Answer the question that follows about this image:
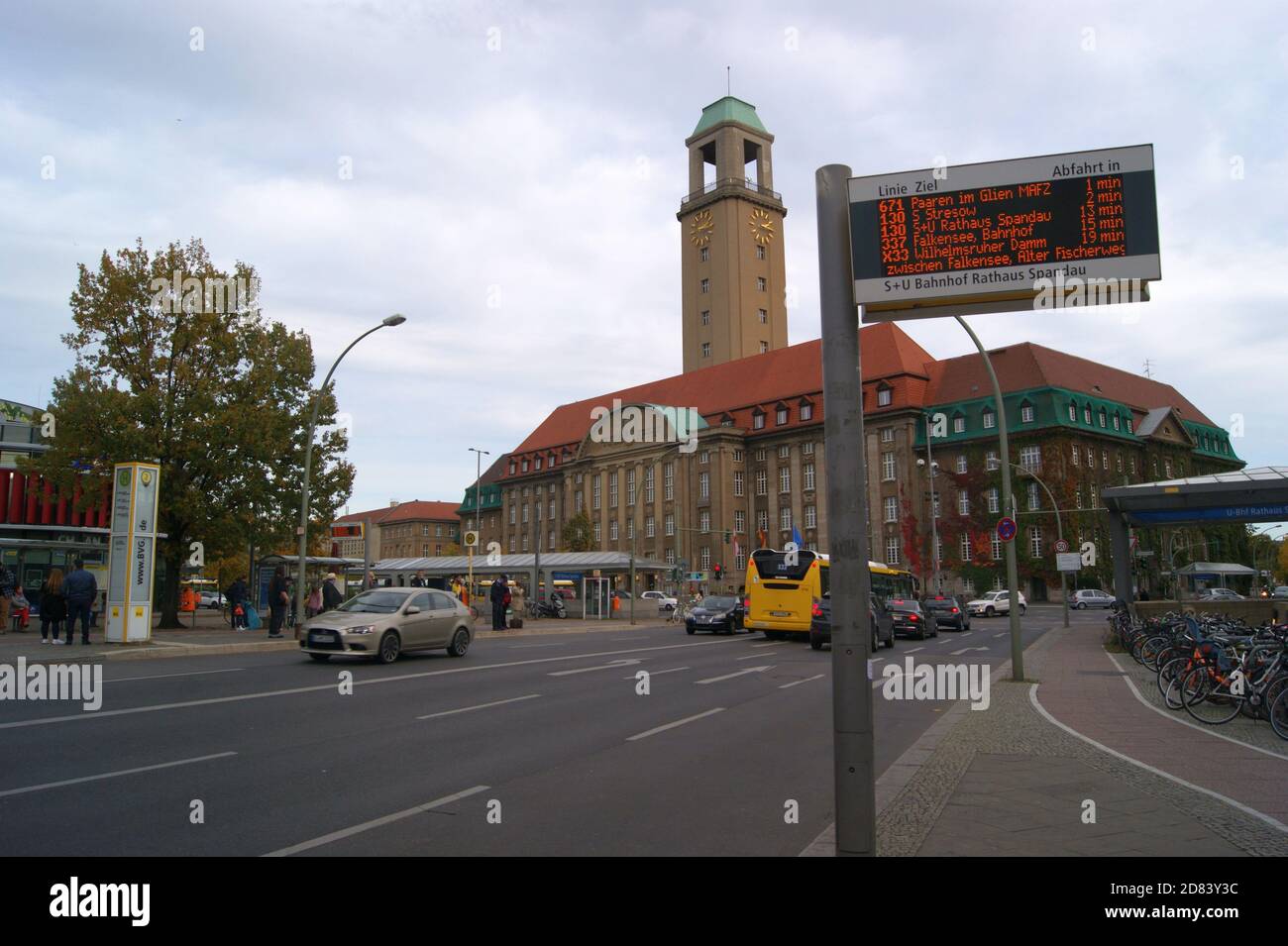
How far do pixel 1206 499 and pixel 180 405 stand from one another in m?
31.2

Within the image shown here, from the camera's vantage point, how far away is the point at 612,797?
291 inches

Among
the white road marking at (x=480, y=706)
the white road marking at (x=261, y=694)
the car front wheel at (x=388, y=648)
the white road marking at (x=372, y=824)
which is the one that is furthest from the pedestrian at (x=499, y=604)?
the white road marking at (x=372, y=824)

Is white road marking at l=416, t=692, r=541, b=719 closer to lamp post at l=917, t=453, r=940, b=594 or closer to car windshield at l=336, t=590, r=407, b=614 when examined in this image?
car windshield at l=336, t=590, r=407, b=614

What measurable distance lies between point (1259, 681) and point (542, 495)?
10031 centimetres

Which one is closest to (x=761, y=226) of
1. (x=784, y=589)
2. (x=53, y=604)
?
(x=784, y=589)

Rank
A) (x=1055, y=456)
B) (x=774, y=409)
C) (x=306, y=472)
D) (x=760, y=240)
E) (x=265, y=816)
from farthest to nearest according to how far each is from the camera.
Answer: (x=760, y=240) → (x=774, y=409) → (x=1055, y=456) → (x=306, y=472) → (x=265, y=816)

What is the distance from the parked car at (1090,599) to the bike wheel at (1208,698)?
52824 millimetres

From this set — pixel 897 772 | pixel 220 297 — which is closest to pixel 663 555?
pixel 220 297

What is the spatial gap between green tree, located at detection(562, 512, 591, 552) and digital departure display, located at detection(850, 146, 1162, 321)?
82556mm

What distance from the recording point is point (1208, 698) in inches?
499

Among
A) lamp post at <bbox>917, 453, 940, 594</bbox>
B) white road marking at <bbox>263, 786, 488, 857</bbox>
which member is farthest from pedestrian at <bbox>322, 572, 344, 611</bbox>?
lamp post at <bbox>917, 453, 940, 594</bbox>

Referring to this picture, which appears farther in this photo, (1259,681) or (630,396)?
(630,396)

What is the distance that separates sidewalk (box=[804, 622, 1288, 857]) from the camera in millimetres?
5855
